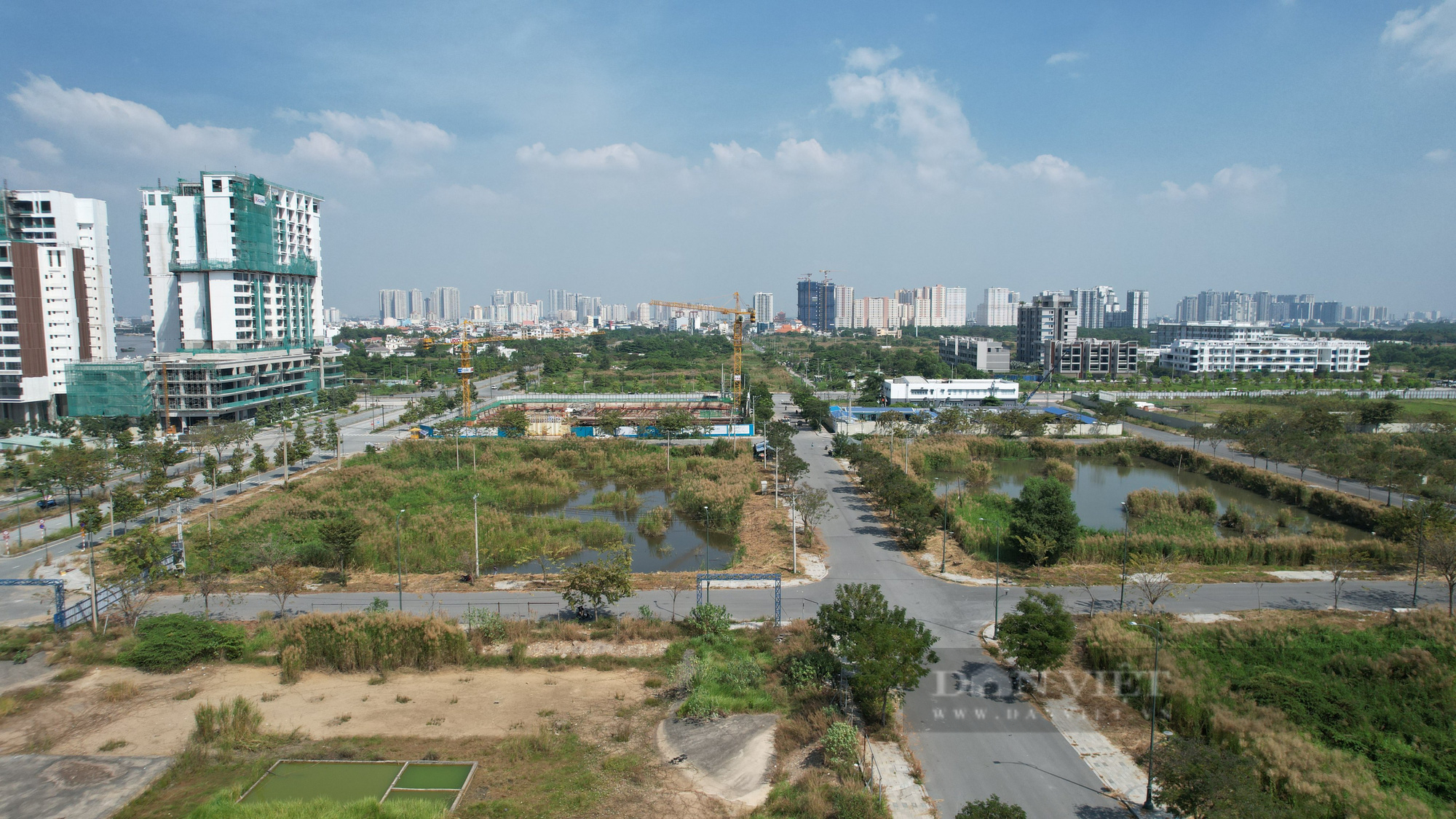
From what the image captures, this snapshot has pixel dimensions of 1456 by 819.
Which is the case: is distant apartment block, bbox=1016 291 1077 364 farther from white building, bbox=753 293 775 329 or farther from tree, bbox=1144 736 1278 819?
white building, bbox=753 293 775 329

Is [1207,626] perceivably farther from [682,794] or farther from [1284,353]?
[1284,353]

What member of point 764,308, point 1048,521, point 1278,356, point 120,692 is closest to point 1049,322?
point 1278,356

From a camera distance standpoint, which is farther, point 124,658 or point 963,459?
point 963,459

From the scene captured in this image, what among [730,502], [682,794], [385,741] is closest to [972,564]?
[730,502]

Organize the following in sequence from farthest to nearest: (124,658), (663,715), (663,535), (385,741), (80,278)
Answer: (80,278) < (663,535) < (124,658) < (663,715) < (385,741)

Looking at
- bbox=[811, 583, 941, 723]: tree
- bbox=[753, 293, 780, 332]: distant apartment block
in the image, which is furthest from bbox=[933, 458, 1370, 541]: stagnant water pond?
bbox=[753, 293, 780, 332]: distant apartment block

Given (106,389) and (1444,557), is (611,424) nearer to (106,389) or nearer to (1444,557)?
(106,389)

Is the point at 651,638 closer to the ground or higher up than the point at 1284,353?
closer to the ground
